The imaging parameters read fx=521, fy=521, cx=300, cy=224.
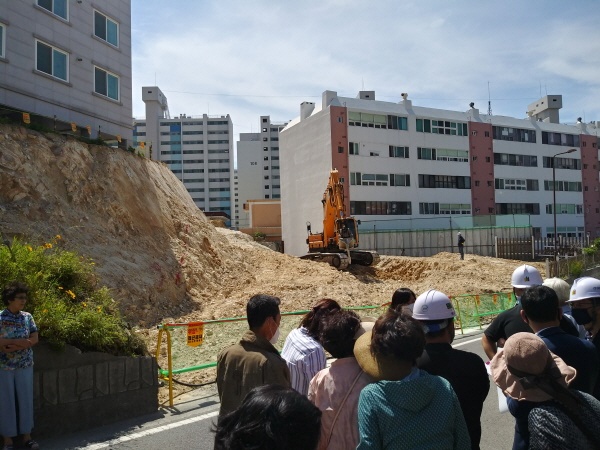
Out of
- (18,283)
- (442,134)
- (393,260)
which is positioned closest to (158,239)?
(18,283)

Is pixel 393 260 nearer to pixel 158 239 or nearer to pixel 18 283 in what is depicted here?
pixel 158 239

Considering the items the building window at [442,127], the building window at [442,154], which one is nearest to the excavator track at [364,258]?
the building window at [442,154]

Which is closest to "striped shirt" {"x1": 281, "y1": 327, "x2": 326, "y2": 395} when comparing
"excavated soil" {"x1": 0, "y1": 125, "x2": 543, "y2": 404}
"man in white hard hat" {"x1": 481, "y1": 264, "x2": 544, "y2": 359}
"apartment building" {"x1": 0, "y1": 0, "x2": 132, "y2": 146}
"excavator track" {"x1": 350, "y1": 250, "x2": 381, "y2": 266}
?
"man in white hard hat" {"x1": 481, "y1": 264, "x2": 544, "y2": 359}

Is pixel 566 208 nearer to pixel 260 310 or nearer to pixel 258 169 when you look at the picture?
pixel 260 310

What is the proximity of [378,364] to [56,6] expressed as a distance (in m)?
23.3

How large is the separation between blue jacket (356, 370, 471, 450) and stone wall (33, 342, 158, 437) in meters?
4.72

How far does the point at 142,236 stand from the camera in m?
19.0

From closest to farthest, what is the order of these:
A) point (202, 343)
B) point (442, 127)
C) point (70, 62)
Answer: point (202, 343) → point (70, 62) → point (442, 127)

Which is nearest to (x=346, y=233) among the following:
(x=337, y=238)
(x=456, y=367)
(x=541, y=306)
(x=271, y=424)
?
(x=337, y=238)

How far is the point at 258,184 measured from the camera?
99.1 meters

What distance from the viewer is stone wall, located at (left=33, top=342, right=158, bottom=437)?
6.01 metres

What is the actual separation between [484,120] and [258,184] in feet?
185

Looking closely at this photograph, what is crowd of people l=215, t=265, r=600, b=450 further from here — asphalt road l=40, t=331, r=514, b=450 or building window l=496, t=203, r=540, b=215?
building window l=496, t=203, r=540, b=215

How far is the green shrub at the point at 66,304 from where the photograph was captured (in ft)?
20.8
